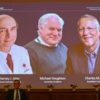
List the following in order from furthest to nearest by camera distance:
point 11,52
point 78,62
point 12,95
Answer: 1. point 11,52
2. point 78,62
3. point 12,95

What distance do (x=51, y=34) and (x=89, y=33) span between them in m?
0.94

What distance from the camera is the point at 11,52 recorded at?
35.5 ft

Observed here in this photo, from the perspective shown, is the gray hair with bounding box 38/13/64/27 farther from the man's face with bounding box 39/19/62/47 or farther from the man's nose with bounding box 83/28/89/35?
the man's nose with bounding box 83/28/89/35

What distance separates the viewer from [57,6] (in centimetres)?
1083

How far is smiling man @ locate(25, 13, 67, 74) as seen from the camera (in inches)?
420

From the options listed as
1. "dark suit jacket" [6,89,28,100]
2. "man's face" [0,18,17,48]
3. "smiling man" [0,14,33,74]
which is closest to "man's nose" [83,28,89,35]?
"smiling man" [0,14,33,74]

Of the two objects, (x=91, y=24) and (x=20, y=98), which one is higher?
(x=91, y=24)

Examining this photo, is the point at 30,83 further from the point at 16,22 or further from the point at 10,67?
the point at 16,22

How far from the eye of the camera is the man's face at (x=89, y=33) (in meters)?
10.8

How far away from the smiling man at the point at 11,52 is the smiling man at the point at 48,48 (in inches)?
7.3

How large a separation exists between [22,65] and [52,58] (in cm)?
75

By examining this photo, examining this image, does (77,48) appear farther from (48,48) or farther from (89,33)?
(48,48)

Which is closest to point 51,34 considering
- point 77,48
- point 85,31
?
point 77,48

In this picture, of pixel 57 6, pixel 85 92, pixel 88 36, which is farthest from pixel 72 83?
pixel 57 6
